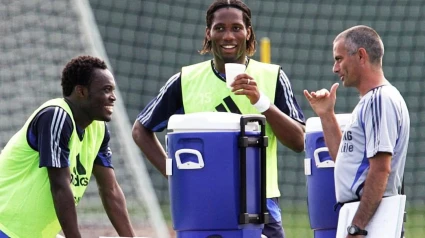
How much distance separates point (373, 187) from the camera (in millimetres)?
4871

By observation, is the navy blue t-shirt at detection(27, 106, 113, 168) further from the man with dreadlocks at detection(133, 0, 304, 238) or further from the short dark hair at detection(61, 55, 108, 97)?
the man with dreadlocks at detection(133, 0, 304, 238)

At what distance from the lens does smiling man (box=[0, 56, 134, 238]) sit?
5242mm

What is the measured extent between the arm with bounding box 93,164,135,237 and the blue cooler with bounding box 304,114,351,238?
3.66 feet

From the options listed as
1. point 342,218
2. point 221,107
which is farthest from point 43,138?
point 342,218

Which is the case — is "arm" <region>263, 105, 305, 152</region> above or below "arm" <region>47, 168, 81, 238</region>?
above

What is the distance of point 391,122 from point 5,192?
1.89m

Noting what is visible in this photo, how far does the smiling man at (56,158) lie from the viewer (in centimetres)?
524

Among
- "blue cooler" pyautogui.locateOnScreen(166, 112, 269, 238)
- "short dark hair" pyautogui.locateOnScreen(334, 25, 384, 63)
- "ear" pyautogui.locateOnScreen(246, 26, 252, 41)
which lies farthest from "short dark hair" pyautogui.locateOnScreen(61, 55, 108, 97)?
"short dark hair" pyautogui.locateOnScreen(334, 25, 384, 63)

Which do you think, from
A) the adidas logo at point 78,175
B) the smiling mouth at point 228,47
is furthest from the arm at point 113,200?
the smiling mouth at point 228,47

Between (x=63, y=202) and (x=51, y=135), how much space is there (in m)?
0.32

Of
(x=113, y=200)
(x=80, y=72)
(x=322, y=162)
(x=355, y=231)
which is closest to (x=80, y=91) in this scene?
(x=80, y=72)

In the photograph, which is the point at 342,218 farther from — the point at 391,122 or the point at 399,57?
the point at 399,57

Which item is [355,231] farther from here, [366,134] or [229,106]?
[229,106]

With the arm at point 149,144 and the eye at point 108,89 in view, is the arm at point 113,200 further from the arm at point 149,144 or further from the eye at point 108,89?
the eye at point 108,89
